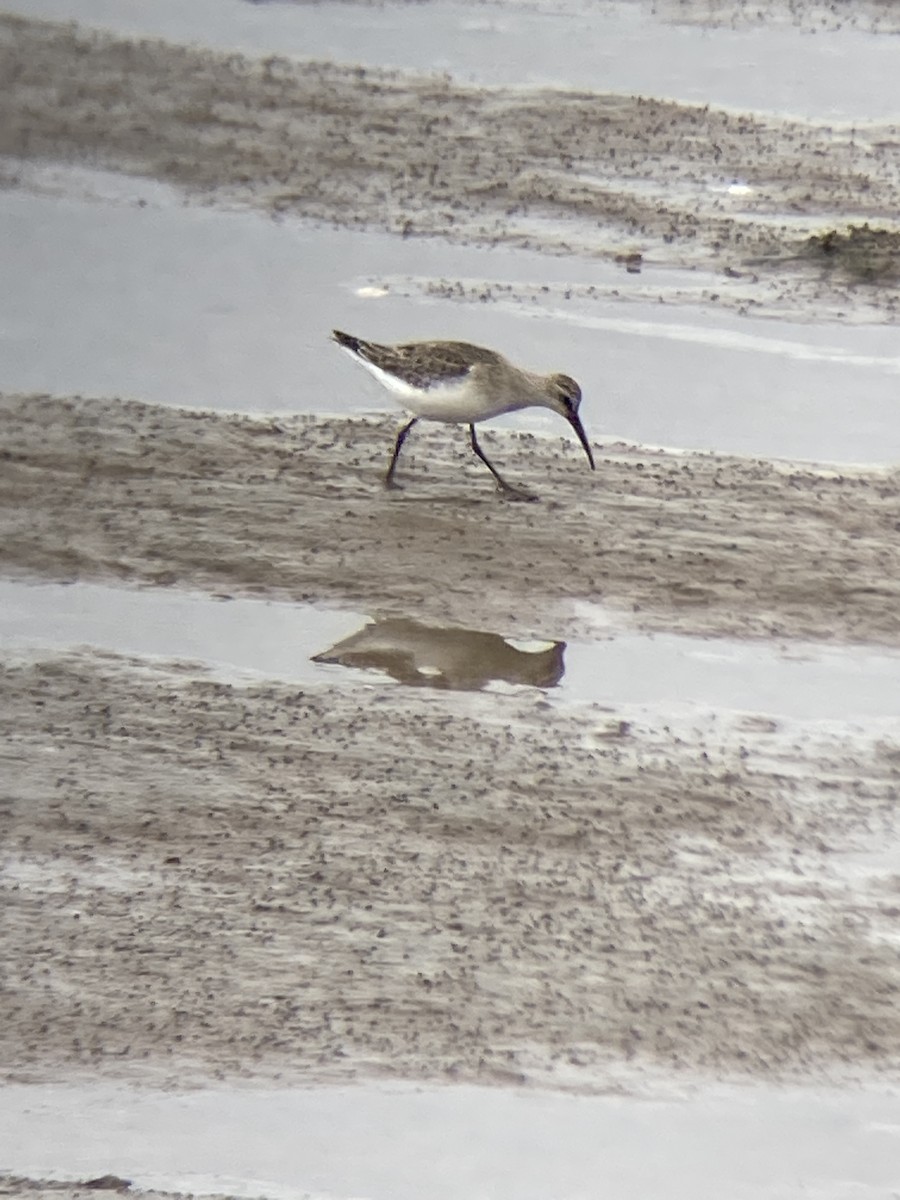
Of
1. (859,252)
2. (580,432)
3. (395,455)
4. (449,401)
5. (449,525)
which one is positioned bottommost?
(449,525)

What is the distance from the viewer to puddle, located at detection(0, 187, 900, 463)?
30.2ft

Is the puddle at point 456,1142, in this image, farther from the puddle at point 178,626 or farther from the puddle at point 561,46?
the puddle at point 561,46

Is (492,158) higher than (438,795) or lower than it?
higher

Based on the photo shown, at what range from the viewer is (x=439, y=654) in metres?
7.30

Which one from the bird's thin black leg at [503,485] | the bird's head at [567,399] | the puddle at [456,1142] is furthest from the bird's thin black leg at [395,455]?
the puddle at [456,1142]

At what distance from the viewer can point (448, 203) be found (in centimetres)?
1141

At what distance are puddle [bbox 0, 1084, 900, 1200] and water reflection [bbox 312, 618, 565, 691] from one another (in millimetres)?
2188

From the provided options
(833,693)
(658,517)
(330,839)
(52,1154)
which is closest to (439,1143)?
(52,1154)

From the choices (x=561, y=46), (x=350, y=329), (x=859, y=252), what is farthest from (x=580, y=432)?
(x=561, y=46)

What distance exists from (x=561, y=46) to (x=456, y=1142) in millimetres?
10068

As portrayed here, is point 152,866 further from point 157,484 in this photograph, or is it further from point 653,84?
point 653,84

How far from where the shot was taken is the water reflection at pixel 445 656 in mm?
7148

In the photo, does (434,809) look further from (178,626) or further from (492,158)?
(492,158)

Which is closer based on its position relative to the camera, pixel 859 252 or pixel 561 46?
pixel 859 252
